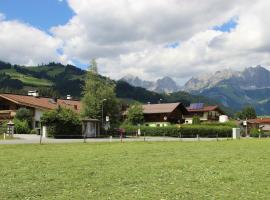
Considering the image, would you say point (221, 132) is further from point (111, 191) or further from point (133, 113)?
point (111, 191)

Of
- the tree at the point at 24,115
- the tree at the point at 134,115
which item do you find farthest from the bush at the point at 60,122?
the tree at the point at 134,115

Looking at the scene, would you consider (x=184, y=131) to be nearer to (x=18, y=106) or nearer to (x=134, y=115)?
(x=134, y=115)

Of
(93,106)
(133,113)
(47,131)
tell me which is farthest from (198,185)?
(133,113)

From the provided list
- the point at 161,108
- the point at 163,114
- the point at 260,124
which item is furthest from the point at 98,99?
the point at 260,124

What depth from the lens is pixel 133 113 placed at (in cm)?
10875

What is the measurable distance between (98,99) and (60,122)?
23.7m

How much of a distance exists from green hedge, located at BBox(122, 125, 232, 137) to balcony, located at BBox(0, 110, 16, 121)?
75.1ft

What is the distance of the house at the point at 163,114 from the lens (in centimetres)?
12269

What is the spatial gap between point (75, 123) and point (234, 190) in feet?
201

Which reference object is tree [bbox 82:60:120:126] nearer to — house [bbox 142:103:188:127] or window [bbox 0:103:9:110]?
window [bbox 0:103:9:110]

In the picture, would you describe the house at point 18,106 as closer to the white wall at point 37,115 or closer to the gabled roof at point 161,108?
the white wall at point 37,115

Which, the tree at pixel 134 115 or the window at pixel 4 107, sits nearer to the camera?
the window at pixel 4 107

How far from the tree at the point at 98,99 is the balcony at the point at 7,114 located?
14.1 m

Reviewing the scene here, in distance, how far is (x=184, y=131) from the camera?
91062mm
